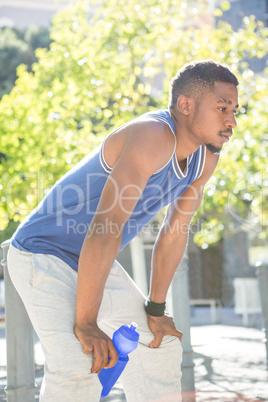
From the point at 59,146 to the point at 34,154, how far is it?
1.64ft

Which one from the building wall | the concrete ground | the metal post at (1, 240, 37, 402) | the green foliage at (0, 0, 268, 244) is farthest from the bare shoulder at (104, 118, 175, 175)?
the building wall

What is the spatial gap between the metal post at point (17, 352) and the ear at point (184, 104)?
1347mm

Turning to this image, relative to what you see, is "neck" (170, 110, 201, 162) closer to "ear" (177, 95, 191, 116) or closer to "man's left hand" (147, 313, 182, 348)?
"ear" (177, 95, 191, 116)

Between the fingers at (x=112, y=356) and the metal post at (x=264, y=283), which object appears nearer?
the fingers at (x=112, y=356)

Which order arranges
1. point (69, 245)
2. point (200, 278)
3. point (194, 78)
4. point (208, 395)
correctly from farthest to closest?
point (200, 278)
point (208, 395)
point (194, 78)
point (69, 245)

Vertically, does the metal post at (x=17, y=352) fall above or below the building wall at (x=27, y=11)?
below

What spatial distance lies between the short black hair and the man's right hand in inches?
35.3

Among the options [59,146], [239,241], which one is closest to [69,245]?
[59,146]

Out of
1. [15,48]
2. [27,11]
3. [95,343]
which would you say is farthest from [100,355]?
[27,11]

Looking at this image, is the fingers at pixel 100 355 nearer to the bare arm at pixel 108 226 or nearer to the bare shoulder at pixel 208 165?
the bare arm at pixel 108 226

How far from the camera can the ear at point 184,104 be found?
2217mm

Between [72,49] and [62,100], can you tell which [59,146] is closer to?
[62,100]

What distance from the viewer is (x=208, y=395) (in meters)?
4.45

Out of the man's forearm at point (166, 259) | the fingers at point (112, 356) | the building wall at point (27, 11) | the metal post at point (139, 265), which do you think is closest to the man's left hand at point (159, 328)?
the man's forearm at point (166, 259)
